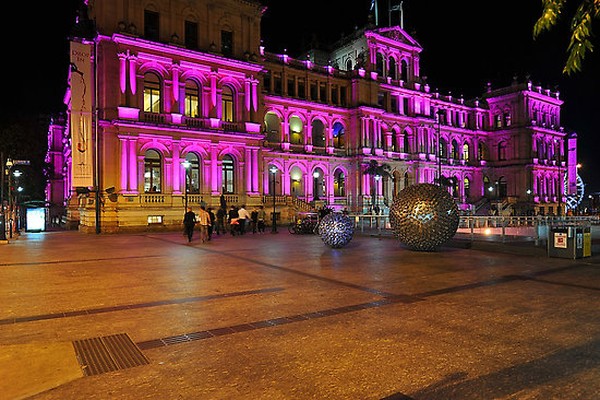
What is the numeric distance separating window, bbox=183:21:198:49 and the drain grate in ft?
106

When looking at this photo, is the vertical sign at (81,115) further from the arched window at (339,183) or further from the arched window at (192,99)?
the arched window at (339,183)

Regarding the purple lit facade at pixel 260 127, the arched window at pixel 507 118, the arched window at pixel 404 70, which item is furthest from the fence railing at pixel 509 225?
the arched window at pixel 507 118

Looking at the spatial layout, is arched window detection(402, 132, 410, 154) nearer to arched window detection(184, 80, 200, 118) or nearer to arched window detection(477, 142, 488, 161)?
arched window detection(477, 142, 488, 161)

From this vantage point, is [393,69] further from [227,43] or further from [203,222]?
[203,222]

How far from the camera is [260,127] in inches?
1485

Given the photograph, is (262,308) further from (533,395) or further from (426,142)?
(426,142)

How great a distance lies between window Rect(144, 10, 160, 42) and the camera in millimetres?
32750

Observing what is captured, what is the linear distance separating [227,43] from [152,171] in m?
12.7

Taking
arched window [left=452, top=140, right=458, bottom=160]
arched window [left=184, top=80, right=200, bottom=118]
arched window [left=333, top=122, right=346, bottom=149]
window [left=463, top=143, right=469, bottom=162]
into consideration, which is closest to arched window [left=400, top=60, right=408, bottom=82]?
arched window [left=333, top=122, right=346, bottom=149]

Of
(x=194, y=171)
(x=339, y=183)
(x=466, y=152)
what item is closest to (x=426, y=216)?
(x=194, y=171)

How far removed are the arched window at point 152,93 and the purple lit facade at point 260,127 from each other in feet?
0.33

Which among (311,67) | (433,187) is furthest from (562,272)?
(311,67)

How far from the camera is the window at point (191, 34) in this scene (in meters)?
34.7

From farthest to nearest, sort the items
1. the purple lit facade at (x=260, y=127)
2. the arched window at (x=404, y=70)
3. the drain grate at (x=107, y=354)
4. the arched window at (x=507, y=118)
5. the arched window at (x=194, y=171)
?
the arched window at (x=507, y=118) < the arched window at (x=404, y=70) < the arched window at (x=194, y=171) < the purple lit facade at (x=260, y=127) < the drain grate at (x=107, y=354)
